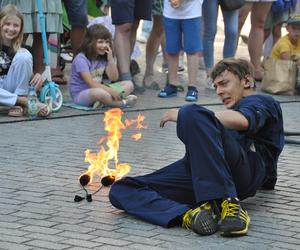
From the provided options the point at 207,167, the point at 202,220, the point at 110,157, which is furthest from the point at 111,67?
the point at 202,220

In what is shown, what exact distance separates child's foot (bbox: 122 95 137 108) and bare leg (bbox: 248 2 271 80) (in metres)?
2.14

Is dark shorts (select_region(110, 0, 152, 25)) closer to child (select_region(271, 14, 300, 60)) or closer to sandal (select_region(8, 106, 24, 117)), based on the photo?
sandal (select_region(8, 106, 24, 117))

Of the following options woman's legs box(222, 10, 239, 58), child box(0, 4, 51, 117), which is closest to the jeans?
child box(0, 4, 51, 117)

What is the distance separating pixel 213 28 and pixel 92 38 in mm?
1760

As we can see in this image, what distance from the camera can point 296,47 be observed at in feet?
31.6

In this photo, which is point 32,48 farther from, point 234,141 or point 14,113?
point 234,141

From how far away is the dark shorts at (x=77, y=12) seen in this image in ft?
29.3

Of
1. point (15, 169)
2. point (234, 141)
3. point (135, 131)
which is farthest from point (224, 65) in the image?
point (135, 131)

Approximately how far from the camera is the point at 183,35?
29.3 ft

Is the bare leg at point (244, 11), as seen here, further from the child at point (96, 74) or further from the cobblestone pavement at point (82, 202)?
the cobblestone pavement at point (82, 202)

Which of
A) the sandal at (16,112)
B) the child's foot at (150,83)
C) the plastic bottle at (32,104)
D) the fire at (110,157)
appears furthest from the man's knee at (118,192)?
the child's foot at (150,83)

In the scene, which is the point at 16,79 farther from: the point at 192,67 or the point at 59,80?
the point at 192,67

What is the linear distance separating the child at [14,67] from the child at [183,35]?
163 cm

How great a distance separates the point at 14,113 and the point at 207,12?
277 centimetres
